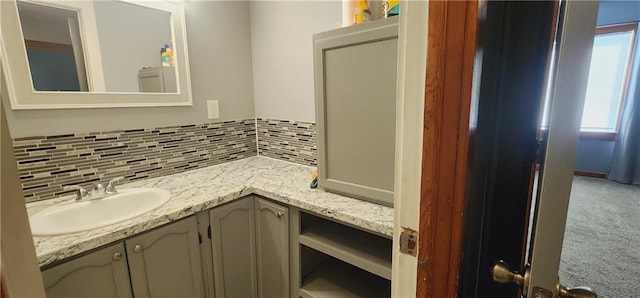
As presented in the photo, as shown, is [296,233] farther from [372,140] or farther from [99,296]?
[99,296]

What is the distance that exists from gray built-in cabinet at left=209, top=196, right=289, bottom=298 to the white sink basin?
32 centimetres

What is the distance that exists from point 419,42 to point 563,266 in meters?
2.33

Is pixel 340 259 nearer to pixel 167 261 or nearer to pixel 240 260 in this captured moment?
pixel 240 260

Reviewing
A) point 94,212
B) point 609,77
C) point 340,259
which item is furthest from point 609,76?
point 94,212

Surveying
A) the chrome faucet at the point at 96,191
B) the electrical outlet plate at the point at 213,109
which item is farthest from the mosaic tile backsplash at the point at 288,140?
the chrome faucet at the point at 96,191

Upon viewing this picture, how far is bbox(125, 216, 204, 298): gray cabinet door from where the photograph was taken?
3.56 ft

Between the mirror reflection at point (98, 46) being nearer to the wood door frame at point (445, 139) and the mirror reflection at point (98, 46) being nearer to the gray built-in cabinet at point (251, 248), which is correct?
the gray built-in cabinet at point (251, 248)

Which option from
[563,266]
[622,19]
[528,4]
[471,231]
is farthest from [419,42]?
[622,19]

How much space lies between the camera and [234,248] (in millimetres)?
1430

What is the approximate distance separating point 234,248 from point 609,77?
202 inches

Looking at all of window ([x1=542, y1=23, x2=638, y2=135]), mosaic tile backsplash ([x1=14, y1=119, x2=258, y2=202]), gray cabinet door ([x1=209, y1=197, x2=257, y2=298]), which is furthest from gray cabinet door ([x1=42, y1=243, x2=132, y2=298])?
window ([x1=542, y1=23, x2=638, y2=135])

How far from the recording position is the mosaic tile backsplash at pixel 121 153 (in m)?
1.22

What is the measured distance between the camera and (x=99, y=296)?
3.29 ft

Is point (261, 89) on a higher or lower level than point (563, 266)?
higher
